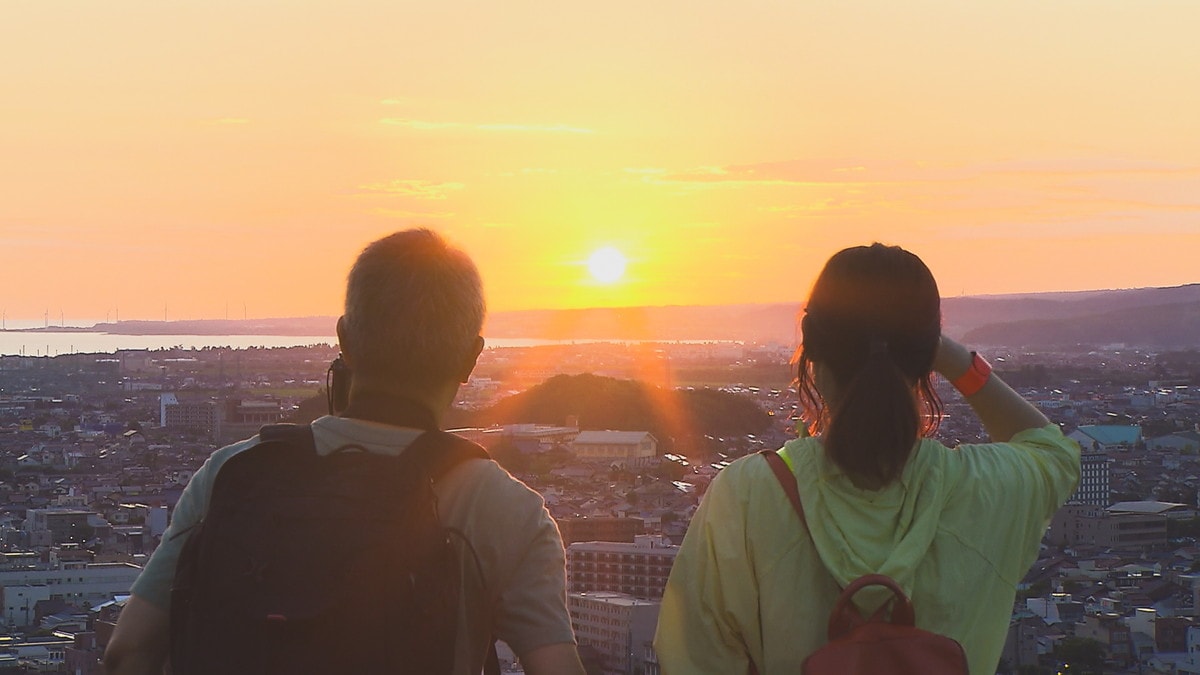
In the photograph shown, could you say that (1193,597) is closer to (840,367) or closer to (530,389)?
(840,367)

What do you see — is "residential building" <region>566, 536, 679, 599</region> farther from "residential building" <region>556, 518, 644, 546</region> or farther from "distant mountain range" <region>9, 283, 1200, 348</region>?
"distant mountain range" <region>9, 283, 1200, 348</region>

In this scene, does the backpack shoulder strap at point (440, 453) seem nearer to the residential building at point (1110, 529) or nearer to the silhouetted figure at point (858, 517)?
the silhouetted figure at point (858, 517)

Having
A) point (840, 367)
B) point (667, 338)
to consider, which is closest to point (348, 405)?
point (840, 367)

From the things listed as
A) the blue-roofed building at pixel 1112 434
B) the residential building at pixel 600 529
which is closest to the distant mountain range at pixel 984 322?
Answer: the blue-roofed building at pixel 1112 434

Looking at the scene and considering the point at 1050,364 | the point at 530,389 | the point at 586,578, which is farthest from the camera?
the point at 1050,364

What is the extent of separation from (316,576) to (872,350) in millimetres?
707

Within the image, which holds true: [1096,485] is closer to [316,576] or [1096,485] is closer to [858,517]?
[858,517]

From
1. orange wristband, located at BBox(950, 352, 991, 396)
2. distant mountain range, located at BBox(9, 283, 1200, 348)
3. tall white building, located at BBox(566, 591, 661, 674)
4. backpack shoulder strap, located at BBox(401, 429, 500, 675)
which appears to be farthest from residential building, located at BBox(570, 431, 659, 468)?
backpack shoulder strap, located at BBox(401, 429, 500, 675)

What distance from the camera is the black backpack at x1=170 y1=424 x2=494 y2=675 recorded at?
1753 mm

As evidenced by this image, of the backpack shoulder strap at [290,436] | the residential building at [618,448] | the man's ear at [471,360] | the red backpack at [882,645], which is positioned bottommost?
the residential building at [618,448]

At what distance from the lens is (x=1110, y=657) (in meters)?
13.8

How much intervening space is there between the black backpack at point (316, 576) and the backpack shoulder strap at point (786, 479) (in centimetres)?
39

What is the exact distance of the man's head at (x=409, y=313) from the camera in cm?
191

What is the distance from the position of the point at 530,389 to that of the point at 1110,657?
93.9 ft
